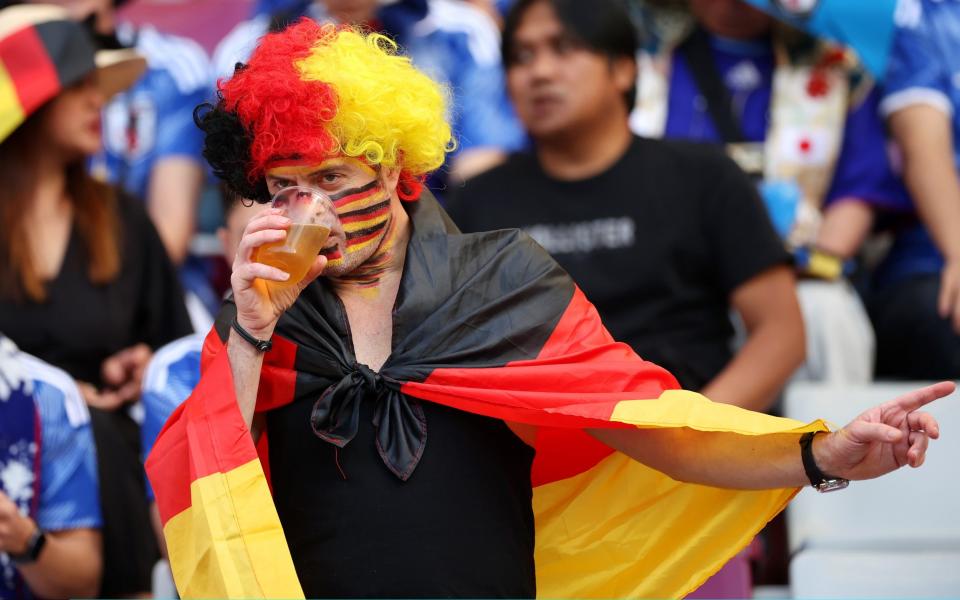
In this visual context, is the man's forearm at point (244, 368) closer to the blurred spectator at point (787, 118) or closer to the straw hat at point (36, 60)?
the straw hat at point (36, 60)

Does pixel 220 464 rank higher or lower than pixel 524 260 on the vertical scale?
lower

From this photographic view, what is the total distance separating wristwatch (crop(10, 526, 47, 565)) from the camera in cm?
319

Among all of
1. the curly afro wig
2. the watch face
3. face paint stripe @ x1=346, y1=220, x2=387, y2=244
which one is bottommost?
the watch face

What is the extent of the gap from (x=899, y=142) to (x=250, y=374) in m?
2.77

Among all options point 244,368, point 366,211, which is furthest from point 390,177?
point 244,368

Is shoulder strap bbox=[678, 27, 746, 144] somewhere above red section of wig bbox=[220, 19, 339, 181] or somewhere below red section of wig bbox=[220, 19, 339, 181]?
below

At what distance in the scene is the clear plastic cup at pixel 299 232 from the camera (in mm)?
2250

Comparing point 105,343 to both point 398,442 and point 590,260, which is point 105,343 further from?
point 398,442

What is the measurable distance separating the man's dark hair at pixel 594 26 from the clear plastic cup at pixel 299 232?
6.66ft

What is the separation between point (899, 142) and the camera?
4.43 m

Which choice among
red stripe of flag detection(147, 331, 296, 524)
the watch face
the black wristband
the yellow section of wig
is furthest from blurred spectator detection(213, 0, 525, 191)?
the watch face

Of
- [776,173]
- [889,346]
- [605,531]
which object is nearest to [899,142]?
[776,173]

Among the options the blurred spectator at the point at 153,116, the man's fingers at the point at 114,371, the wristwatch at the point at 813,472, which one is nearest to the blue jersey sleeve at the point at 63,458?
the man's fingers at the point at 114,371

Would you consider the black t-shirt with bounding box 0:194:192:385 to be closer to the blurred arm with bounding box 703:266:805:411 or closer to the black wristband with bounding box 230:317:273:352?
the blurred arm with bounding box 703:266:805:411
